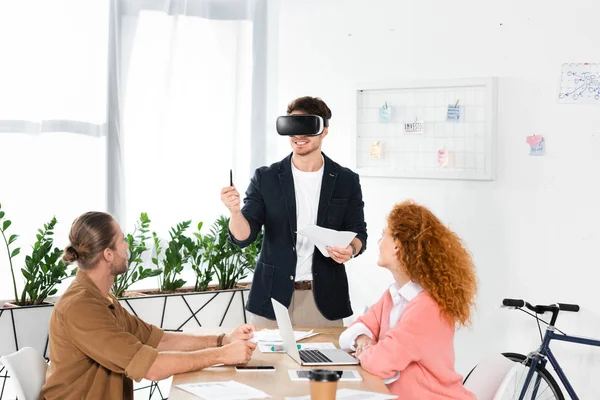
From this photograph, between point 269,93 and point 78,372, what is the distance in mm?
2443

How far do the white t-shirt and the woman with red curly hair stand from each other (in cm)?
61

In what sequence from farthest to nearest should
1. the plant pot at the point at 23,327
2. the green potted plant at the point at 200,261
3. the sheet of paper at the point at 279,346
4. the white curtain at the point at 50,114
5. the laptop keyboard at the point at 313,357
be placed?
the green potted plant at the point at 200,261 < the white curtain at the point at 50,114 < the plant pot at the point at 23,327 < the sheet of paper at the point at 279,346 < the laptop keyboard at the point at 313,357

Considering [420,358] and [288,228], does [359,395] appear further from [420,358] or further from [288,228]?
[288,228]

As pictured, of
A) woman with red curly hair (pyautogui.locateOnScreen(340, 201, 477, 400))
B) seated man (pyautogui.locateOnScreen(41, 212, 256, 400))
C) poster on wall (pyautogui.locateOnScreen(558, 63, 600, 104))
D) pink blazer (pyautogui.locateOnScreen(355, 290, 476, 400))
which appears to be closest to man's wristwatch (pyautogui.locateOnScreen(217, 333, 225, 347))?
seated man (pyautogui.locateOnScreen(41, 212, 256, 400))

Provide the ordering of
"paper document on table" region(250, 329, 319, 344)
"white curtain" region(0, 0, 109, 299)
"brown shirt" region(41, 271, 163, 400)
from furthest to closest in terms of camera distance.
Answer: "white curtain" region(0, 0, 109, 299), "paper document on table" region(250, 329, 319, 344), "brown shirt" region(41, 271, 163, 400)

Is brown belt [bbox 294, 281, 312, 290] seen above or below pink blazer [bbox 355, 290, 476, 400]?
above

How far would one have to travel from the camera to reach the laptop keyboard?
2.34 metres

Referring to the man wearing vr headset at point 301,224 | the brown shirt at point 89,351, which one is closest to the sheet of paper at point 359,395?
the brown shirt at point 89,351

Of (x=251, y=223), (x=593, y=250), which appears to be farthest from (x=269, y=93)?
(x=593, y=250)

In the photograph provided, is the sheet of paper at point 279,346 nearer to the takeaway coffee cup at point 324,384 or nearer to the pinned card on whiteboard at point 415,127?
the takeaway coffee cup at point 324,384

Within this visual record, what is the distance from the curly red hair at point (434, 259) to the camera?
227cm

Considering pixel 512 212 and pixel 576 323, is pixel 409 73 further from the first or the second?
pixel 576 323

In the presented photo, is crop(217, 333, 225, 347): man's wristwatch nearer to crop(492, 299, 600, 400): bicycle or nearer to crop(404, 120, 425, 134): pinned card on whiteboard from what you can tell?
crop(492, 299, 600, 400): bicycle

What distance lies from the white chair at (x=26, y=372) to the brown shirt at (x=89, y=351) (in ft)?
0.12
